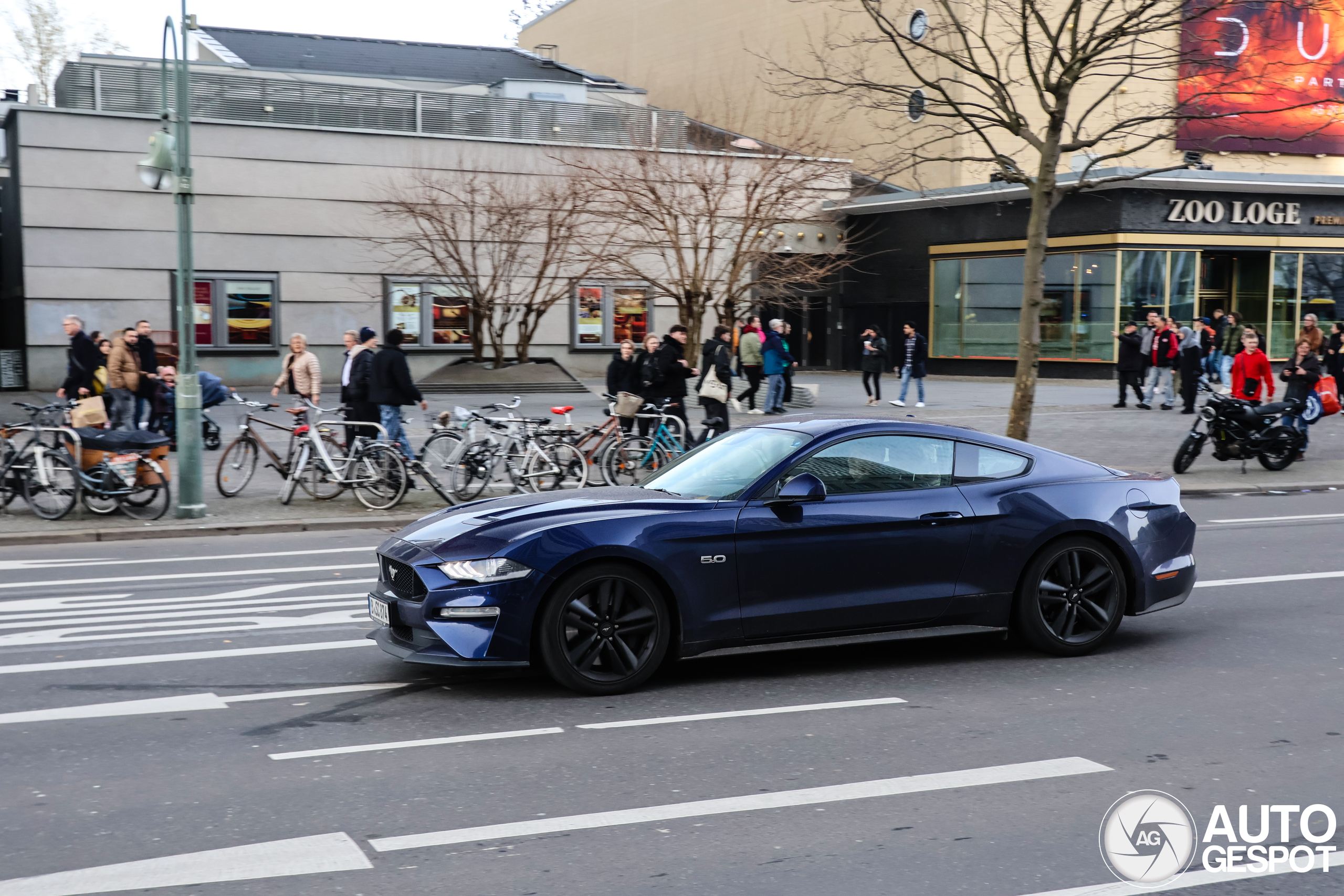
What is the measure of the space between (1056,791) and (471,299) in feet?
96.2

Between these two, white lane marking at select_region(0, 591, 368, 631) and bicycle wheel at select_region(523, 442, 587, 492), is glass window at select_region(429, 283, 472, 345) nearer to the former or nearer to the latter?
bicycle wheel at select_region(523, 442, 587, 492)

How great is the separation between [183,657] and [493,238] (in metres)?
26.3

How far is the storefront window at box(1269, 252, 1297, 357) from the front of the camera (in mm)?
36906

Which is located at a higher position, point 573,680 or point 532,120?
point 532,120

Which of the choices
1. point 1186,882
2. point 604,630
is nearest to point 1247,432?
point 604,630

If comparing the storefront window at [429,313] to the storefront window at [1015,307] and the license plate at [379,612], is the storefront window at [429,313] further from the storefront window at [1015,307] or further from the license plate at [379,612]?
the license plate at [379,612]

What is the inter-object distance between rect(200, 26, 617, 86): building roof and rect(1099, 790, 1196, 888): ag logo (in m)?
39.3

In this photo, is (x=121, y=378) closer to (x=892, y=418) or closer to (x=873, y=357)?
(x=892, y=418)

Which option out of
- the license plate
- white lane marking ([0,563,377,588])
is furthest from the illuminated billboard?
the license plate

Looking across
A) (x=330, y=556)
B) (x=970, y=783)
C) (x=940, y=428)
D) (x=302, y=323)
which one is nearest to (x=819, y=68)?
(x=302, y=323)

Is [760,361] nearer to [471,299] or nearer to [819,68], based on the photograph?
[471,299]

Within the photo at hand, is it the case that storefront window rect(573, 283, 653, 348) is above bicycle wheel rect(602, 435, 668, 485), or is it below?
above

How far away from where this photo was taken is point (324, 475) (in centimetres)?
1422

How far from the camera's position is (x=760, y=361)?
83.9 ft
